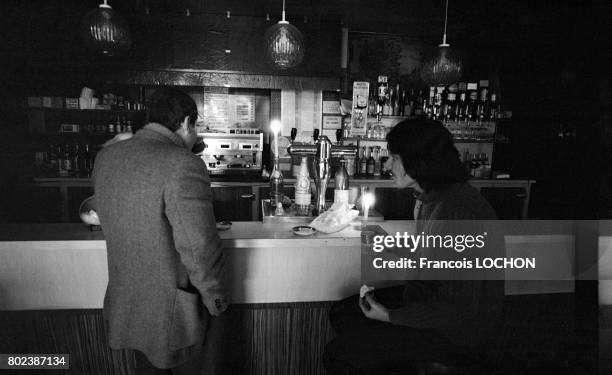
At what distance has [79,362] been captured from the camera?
1933 mm

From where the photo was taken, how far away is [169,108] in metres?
1.50

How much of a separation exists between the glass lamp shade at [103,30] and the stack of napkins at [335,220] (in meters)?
1.96

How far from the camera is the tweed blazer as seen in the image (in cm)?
134

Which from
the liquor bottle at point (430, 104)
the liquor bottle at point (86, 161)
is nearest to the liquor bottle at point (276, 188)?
the liquor bottle at point (430, 104)

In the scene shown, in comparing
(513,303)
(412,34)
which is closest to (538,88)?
(412,34)

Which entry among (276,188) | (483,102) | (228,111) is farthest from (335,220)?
(483,102)

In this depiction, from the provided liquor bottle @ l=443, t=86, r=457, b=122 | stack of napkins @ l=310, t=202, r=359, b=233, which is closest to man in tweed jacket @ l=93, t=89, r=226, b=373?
stack of napkins @ l=310, t=202, r=359, b=233

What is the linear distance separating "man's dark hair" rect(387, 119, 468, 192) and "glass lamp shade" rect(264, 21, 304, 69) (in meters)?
1.64

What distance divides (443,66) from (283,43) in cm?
147

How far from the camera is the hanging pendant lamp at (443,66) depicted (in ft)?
10.8

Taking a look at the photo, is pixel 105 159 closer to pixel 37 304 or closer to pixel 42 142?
pixel 37 304

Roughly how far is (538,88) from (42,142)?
6.88m

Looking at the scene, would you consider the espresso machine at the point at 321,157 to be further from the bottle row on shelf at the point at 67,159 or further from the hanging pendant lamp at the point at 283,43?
the bottle row on shelf at the point at 67,159

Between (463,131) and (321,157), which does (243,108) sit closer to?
(463,131)
